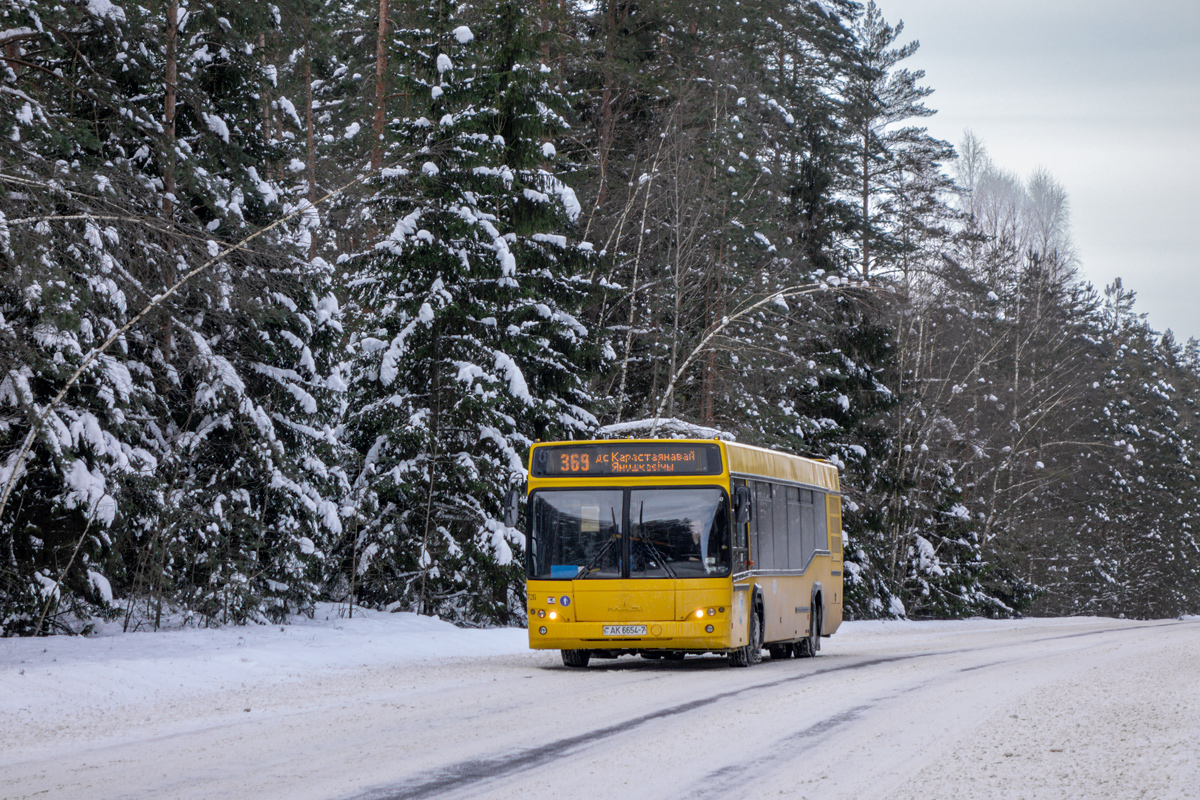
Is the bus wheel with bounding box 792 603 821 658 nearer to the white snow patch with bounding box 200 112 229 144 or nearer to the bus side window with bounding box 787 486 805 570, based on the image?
the bus side window with bounding box 787 486 805 570

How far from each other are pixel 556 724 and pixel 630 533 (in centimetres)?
635

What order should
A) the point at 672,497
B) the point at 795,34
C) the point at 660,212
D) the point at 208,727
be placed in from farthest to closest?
1. the point at 795,34
2. the point at 660,212
3. the point at 672,497
4. the point at 208,727

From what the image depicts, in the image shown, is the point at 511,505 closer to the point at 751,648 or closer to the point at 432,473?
the point at 751,648

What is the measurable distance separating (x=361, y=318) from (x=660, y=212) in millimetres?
8710

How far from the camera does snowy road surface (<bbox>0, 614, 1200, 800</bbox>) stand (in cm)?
790

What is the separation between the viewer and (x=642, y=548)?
663 inches

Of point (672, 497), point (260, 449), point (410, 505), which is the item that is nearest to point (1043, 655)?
point (672, 497)

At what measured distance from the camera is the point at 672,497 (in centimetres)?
1698

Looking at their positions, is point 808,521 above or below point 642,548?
above

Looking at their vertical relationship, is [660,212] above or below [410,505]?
above

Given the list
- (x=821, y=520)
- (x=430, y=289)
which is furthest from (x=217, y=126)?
(x=821, y=520)

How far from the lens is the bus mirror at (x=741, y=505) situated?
55.6 feet

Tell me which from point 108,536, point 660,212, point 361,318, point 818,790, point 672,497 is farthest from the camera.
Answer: point 660,212

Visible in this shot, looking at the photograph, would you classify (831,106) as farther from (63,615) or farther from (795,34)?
(63,615)
